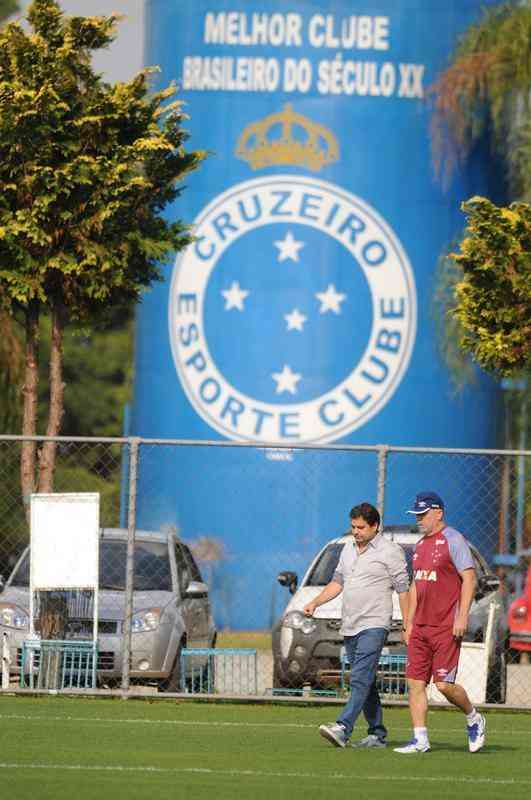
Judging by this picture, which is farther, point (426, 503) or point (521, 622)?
point (521, 622)

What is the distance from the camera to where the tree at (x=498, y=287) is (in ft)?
69.8

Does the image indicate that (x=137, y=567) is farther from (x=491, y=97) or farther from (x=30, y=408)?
(x=491, y=97)

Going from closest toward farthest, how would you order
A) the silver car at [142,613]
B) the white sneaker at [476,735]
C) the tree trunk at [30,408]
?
the white sneaker at [476,735] < the silver car at [142,613] < the tree trunk at [30,408]

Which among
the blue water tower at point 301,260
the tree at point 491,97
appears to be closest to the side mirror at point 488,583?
the blue water tower at point 301,260

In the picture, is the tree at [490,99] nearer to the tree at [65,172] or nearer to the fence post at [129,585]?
the tree at [65,172]

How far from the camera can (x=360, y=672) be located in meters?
13.4

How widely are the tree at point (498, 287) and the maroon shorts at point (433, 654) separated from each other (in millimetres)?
8119

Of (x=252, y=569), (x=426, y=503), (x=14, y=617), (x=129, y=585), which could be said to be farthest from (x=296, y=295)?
(x=426, y=503)

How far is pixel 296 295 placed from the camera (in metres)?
30.6

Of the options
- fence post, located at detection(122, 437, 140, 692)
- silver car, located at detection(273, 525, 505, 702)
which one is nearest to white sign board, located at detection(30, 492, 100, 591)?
fence post, located at detection(122, 437, 140, 692)

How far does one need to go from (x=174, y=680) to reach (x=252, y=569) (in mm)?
10876

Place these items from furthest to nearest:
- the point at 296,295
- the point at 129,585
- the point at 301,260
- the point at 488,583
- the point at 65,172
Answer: the point at 296,295 < the point at 301,260 < the point at 65,172 < the point at 488,583 < the point at 129,585

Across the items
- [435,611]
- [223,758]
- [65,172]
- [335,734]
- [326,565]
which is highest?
[65,172]

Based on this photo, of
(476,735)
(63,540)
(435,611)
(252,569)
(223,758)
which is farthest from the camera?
(252,569)
